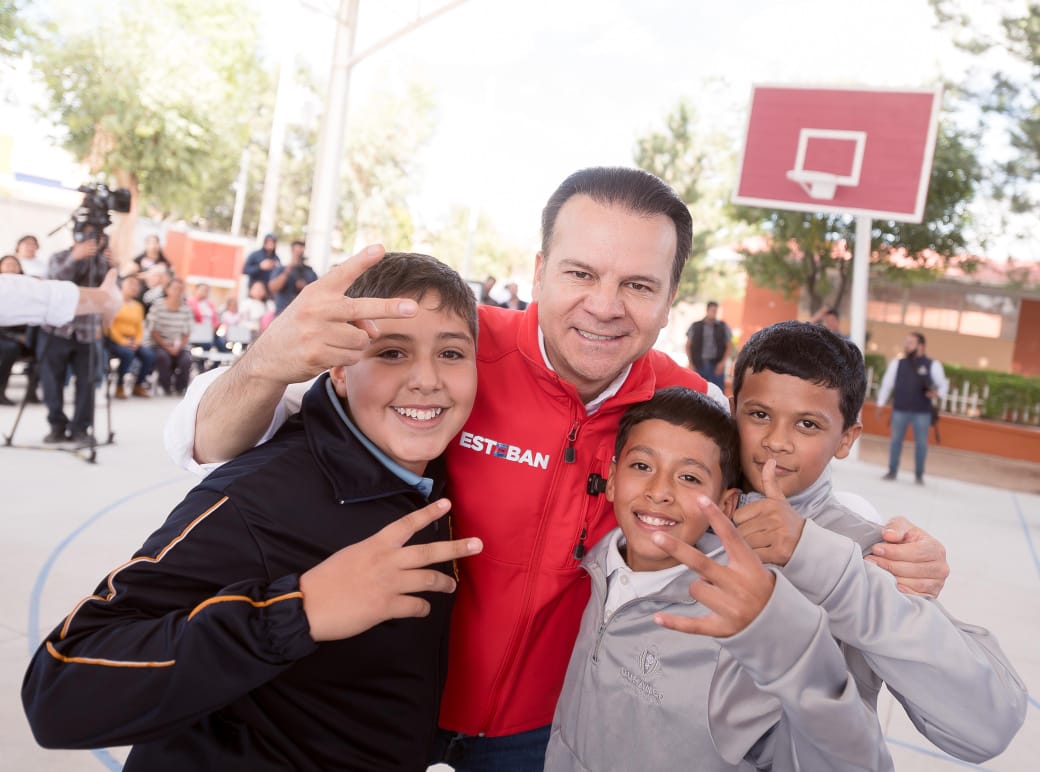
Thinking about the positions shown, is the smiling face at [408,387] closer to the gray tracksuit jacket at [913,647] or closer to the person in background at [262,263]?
the gray tracksuit jacket at [913,647]

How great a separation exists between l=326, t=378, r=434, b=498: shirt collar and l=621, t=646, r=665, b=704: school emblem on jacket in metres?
0.54

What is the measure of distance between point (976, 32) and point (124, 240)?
64.7 ft

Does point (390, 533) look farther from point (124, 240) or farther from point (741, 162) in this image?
point (124, 240)

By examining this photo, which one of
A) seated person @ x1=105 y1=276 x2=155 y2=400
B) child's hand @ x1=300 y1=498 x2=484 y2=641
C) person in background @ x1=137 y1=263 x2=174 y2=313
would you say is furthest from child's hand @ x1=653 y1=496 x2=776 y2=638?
person in background @ x1=137 y1=263 x2=174 y2=313

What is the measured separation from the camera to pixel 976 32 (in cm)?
1788

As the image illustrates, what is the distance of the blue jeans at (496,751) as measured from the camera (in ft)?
5.88

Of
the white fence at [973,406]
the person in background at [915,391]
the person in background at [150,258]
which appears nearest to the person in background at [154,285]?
the person in background at [150,258]

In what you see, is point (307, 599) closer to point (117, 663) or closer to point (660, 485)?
point (117, 663)

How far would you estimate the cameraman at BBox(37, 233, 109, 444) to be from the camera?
6336 millimetres

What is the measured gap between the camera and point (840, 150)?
11.7 metres

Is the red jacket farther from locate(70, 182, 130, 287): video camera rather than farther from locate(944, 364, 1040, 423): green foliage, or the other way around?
locate(944, 364, 1040, 423): green foliage

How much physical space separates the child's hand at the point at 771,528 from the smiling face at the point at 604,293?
0.51m

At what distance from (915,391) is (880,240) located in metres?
9.84

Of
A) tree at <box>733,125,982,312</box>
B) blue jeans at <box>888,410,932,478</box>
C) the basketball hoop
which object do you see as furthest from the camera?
tree at <box>733,125,982,312</box>
